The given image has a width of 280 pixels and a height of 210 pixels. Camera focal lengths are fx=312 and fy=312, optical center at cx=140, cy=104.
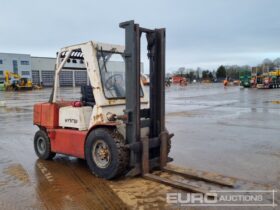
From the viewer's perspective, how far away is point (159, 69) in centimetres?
568

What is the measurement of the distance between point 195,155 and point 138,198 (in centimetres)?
299

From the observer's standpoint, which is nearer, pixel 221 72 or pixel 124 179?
pixel 124 179

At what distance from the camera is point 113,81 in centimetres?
595

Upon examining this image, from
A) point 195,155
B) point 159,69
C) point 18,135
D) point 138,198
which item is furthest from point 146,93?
point 18,135

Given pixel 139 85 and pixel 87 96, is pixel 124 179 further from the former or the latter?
pixel 87 96

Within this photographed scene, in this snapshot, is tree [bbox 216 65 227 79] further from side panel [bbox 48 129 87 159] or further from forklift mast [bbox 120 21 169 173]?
forklift mast [bbox 120 21 169 173]

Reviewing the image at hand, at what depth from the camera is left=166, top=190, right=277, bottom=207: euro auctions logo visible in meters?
4.43

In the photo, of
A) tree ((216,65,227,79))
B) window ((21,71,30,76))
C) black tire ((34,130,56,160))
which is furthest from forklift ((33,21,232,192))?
tree ((216,65,227,79))

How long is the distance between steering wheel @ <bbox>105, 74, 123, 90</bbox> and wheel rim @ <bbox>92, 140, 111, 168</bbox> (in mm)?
1059

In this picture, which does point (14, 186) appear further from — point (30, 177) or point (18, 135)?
point (18, 135)

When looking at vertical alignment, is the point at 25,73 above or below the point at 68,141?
above

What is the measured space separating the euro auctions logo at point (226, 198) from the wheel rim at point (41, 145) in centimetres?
353

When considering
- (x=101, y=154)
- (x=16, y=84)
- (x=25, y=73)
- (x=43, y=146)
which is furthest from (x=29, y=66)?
(x=101, y=154)

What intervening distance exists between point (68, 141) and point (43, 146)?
121cm
